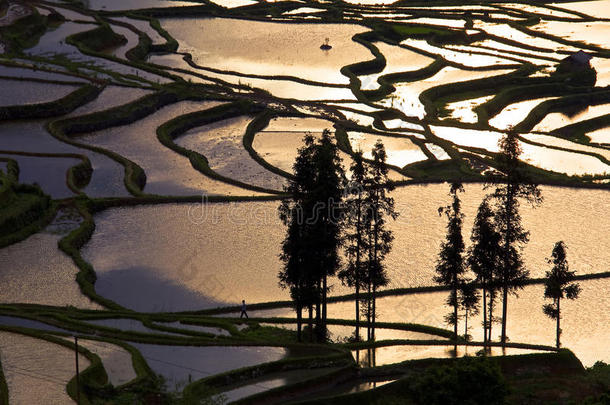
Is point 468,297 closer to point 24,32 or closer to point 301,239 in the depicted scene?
point 301,239

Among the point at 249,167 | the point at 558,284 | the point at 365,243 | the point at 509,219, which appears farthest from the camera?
the point at 249,167

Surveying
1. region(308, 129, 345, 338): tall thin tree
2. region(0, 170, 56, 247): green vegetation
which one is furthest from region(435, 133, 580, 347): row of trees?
region(0, 170, 56, 247): green vegetation

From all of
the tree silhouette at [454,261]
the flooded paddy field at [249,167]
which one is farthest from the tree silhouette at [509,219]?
the flooded paddy field at [249,167]

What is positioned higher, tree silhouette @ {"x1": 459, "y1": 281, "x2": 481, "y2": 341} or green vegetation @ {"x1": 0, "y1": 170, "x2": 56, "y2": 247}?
green vegetation @ {"x1": 0, "y1": 170, "x2": 56, "y2": 247}

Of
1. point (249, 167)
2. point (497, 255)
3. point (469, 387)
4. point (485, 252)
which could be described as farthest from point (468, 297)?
point (249, 167)

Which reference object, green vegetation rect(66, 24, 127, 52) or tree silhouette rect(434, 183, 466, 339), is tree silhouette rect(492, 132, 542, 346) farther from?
green vegetation rect(66, 24, 127, 52)

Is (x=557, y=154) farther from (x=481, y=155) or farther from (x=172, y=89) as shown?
(x=172, y=89)

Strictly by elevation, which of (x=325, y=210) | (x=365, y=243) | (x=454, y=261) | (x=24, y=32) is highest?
(x=24, y=32)

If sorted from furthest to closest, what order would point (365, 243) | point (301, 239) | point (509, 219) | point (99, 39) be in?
point (99, 39) < point (365, 243) < point (509, 219) < point (301, 239)

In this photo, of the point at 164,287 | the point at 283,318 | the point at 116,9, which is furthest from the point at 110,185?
the point at 116,9

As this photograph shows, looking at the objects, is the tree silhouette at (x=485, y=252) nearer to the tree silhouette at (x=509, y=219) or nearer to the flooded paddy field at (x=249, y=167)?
the tree silhouette at (x=509, y=219)
